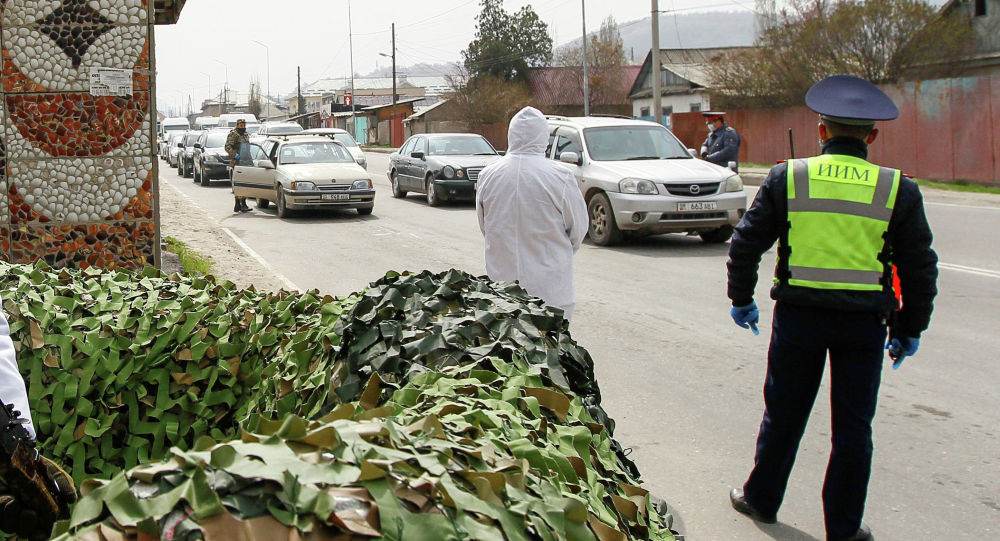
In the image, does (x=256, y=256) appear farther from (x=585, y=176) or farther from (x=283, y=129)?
(x=283, y=129)

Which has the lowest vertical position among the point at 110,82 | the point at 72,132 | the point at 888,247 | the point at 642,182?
the point at 888,247

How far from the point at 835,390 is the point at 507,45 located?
77273mm

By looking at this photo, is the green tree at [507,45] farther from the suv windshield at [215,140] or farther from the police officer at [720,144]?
the police officer at [720,144]

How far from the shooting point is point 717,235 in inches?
547

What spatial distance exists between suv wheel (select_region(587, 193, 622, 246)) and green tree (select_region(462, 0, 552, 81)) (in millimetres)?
64356

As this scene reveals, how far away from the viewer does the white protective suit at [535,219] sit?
5.28 m

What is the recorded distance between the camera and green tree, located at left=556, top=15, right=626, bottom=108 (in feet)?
221

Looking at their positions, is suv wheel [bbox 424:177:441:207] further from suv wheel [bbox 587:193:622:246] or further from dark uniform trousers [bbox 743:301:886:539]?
dark uniform trousers [bbox 743:301:886:539]

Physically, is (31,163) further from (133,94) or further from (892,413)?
(892,413)

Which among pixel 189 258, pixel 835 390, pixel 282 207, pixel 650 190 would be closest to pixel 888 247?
pixel 835 390

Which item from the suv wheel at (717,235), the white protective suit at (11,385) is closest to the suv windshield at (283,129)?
the suv wheel at (717,235)

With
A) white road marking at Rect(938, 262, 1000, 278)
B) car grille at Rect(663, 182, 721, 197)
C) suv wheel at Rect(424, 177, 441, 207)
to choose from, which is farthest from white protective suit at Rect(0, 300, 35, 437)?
suv wheel at Rect(424, 177, 441, 207)

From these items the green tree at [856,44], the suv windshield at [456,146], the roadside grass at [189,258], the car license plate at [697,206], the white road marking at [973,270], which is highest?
the green tree at [856,44]

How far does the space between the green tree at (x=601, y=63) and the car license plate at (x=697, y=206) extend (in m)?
51.1
